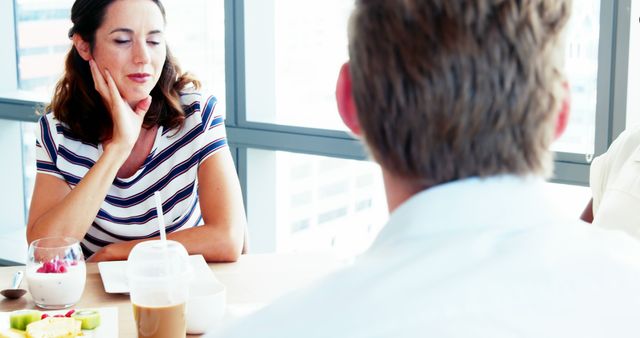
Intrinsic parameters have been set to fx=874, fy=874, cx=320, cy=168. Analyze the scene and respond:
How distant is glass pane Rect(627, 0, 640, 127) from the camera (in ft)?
8.98

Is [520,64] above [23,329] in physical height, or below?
above

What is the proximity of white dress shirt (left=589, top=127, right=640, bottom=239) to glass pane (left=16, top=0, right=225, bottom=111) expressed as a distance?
1.95 metres

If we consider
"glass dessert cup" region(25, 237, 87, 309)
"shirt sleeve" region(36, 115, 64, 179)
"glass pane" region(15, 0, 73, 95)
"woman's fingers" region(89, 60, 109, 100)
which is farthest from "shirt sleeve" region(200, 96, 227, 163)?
"glass pane" region(15, 0, 73, 95)

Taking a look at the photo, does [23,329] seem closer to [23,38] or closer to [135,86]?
[135,86]

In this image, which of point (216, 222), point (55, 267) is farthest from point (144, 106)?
point (55, 267)

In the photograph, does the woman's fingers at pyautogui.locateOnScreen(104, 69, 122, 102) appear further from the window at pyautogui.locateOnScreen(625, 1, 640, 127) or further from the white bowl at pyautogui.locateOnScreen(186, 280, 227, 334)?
the window at pyautogui.locateOnScreen(625, 1, 640, 127)

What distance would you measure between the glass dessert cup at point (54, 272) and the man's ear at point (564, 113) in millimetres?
1096

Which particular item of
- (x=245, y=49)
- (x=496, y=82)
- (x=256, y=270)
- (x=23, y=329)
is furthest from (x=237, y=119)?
(x=496, y=82)

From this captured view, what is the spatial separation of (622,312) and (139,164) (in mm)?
1787

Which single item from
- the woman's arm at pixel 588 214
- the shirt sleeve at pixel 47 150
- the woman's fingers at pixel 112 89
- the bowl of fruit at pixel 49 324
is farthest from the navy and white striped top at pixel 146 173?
the woman's arm at pixel 588 214

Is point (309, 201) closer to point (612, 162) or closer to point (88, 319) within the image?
point (612, 162)

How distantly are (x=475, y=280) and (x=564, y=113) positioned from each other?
223mm

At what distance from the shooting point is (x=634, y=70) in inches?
109

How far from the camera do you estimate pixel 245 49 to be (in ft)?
11.6
